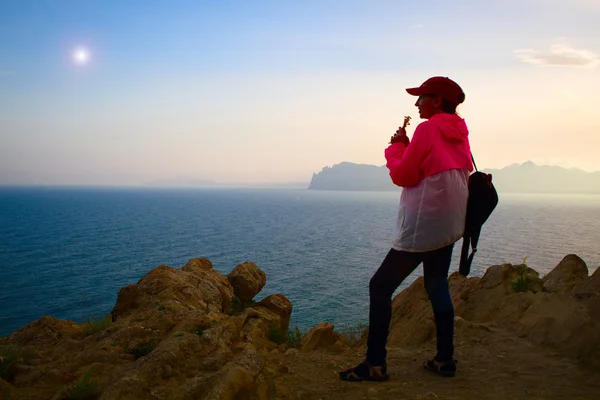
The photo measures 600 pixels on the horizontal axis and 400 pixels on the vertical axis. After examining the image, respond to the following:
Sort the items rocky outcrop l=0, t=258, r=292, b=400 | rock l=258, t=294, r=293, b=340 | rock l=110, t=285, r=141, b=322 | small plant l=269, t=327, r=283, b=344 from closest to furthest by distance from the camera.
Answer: rocky outcrop l=0, t=258, r=292, b=400
rock l=110, t=285, r=141, b=322
small plant l=269, t=327, r=283, b=344
rock l=258, t=294, r=293, b=340

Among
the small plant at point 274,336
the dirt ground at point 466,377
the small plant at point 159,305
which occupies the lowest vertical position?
the small plant at point 274,336

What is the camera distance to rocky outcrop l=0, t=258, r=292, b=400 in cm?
339

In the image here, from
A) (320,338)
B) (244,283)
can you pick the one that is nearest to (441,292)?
(320,338)

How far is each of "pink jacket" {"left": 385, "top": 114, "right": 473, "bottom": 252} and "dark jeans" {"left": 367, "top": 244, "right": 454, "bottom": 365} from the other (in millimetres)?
202

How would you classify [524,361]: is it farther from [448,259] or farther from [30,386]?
[30,386]

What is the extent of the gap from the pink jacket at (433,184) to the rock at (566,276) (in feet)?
18.5

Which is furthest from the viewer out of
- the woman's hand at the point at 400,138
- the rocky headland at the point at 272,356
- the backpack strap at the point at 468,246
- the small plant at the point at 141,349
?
the small plant at the point at 141,349

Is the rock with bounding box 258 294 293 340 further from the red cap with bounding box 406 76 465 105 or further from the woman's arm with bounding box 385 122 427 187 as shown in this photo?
the red cap with bounding box 406 76 465 105

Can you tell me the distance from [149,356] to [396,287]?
2.69 meters

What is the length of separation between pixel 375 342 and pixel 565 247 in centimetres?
7067

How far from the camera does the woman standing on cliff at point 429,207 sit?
371cm

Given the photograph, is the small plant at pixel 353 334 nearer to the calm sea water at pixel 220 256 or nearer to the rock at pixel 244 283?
the rock at pixel 244 283

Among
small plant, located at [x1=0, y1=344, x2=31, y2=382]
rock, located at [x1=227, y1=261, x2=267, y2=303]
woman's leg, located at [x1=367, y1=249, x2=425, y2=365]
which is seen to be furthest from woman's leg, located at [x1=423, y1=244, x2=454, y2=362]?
rock, located at [x1=227, y1=261, x2=267, y2=303]

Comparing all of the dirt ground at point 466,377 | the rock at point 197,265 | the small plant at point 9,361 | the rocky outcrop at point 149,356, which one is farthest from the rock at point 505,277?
the small plant at point 9,361
